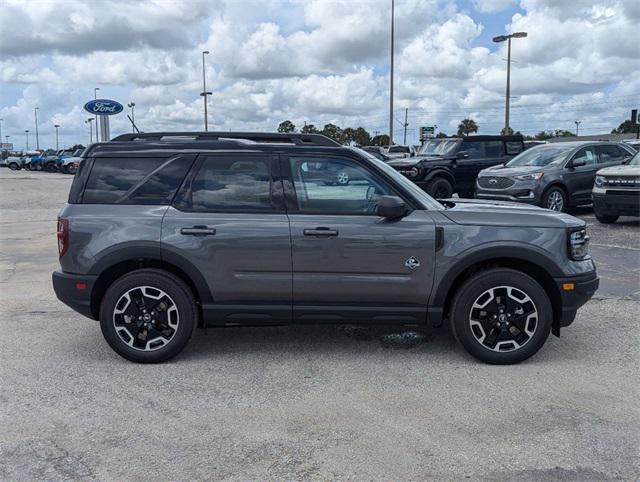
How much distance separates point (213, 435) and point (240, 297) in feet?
4.33

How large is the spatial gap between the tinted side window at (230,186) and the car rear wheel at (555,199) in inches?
386

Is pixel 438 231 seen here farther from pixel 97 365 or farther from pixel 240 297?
pixel 97 365

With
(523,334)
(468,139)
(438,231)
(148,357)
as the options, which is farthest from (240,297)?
(468,139)

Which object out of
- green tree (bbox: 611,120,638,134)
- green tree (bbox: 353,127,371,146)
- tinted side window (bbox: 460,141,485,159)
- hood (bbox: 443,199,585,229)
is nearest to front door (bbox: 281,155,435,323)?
hood (bbox: 443,199,585,229)

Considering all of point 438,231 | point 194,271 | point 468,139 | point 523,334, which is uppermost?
point 468,139

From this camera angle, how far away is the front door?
455 centimetres

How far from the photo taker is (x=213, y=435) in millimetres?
3566

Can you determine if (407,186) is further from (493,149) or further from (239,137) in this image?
(493,149)

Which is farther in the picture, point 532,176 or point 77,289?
point 532,176

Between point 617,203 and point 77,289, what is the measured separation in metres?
10.2

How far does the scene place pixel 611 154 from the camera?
1449 centimetres

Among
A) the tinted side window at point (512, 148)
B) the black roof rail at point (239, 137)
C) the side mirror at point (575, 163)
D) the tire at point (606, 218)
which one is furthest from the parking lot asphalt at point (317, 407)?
the tinted side window at point (512, 148)

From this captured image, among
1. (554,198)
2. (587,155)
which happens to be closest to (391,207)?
(554,198)

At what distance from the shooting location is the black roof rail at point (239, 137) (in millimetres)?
4969
